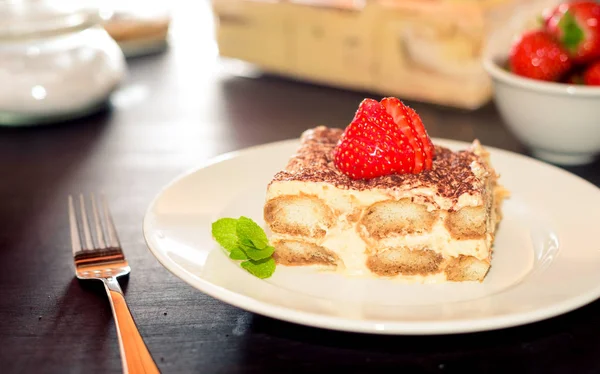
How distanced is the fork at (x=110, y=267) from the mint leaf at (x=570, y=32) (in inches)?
55.7

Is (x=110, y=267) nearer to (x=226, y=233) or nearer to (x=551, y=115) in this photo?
(x=226, y=233)

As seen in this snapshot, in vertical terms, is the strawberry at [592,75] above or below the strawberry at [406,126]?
below

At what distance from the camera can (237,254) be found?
56.3 inches

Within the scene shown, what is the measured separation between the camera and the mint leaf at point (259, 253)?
4.71 feet

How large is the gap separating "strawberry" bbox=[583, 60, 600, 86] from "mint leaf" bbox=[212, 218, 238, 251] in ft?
3.89

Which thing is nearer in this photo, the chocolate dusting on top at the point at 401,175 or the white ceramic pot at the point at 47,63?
the chocolate dusting on top at the point at 401,175

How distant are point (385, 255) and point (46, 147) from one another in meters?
1.39

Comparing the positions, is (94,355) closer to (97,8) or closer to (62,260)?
(62,260)

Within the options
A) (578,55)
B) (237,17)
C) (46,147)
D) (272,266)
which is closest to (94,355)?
(272,266)

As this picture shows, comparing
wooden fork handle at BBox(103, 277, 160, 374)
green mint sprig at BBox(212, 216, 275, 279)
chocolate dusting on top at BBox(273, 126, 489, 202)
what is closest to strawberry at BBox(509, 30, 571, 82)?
chocolate dusting on top at BBox(273, 126, 489, 202)

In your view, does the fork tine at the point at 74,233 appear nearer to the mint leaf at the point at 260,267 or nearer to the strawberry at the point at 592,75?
the mint leaf at the point at 260,267

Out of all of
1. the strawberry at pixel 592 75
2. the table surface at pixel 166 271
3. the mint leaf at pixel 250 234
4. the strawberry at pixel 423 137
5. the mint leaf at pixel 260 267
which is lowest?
the table surface at pixel 166 271

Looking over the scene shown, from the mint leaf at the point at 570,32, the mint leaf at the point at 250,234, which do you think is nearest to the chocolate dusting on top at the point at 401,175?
the mint leaf at the point at 250,234

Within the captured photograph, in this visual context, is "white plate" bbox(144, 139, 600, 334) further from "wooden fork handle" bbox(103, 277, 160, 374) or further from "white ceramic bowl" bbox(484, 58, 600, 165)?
"white ceramic bowl" bbox(484, 58, 600, 165)
